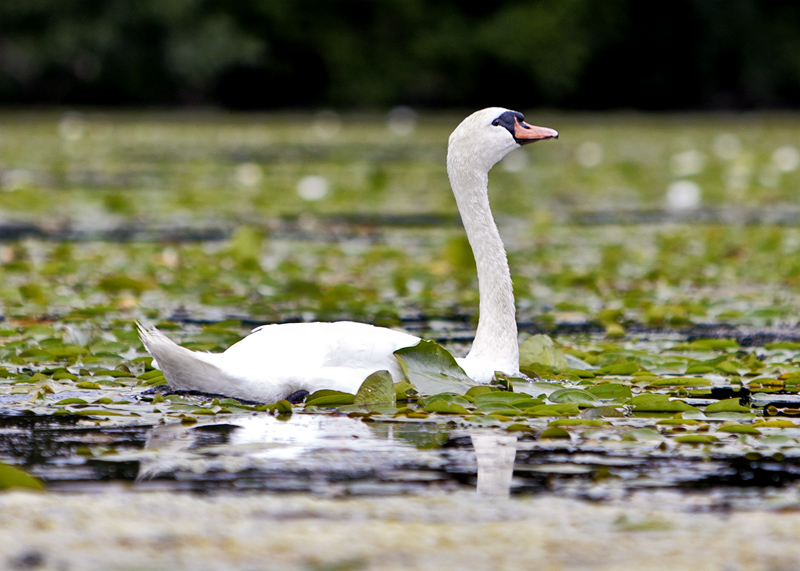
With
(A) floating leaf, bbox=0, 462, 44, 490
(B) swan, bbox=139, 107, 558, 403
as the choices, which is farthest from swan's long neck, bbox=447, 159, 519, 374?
(A) floating leaf, bbox=0, 462, 44, 490

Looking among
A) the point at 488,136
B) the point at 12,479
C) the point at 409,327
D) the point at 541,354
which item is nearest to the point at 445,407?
the point at 541,354

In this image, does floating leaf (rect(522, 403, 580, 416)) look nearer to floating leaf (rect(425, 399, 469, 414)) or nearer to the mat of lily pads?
the mat of lily pads

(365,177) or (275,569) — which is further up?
(365,177)

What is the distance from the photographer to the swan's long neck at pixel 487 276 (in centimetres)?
425

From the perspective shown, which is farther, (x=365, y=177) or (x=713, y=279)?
(x=365, y=177)

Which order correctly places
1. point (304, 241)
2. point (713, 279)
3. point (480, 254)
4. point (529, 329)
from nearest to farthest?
point (480, 254), point (529, 329), point (713, 279), point (304, 241)

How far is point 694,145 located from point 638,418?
17185 mm

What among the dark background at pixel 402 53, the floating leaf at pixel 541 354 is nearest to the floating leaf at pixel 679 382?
the floating leaf at pixel 541 354

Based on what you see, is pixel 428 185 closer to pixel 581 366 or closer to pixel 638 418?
pixel 581 366

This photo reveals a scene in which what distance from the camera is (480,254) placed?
175 inches

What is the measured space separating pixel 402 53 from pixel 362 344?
30.5 meters

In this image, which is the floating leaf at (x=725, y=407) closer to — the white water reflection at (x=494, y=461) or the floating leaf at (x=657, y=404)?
the floating leaf at (x=657, y=404)

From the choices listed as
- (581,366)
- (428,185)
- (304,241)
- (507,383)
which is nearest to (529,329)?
(581,366)

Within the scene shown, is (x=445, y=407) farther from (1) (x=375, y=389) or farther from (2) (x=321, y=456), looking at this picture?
(2) (x=321, y=456)
